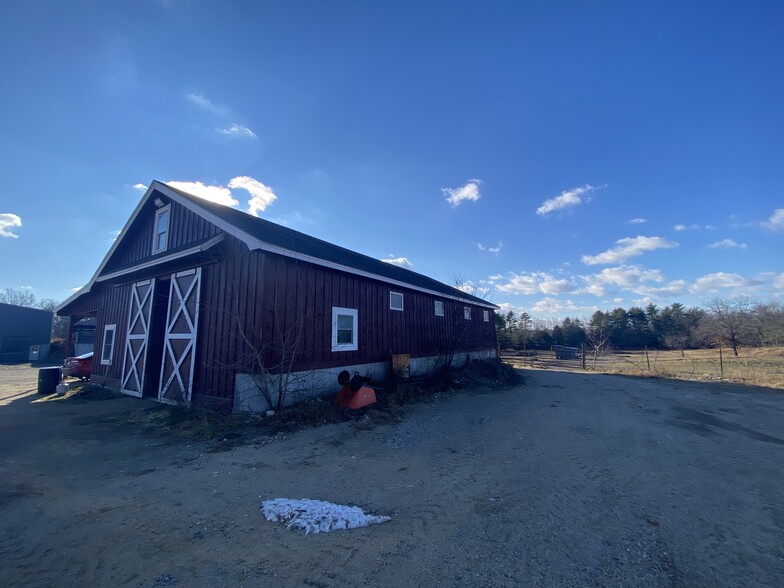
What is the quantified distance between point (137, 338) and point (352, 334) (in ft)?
22.7

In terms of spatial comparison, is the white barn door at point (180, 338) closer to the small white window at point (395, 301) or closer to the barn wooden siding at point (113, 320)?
the barn wooden siding at point (113, 320)

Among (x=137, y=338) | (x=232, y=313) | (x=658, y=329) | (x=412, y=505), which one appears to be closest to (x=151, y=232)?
(x=137, y=338)

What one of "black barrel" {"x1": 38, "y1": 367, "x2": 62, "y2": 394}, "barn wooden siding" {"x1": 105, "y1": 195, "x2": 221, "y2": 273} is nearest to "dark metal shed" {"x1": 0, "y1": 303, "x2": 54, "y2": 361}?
"barn wooden siding" {"x1": 105, "y1": 195, "x2": 221, "y2": 273}

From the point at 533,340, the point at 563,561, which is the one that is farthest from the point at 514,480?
the point at 533,340

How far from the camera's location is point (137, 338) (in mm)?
10836

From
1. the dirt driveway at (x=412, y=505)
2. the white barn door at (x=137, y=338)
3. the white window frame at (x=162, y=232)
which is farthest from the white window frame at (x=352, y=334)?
the white window frame at (x=162, y=232)

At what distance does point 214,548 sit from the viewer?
292cm

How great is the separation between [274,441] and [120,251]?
454 inches

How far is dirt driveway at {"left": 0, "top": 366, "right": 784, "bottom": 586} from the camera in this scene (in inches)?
106

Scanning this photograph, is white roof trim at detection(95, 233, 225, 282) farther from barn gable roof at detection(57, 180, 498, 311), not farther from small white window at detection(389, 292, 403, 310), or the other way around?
small white window at detection(389, 292, 403, 310)

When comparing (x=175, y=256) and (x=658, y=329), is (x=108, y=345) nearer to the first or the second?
(x=175, y=256)

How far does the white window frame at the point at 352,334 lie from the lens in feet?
31.7

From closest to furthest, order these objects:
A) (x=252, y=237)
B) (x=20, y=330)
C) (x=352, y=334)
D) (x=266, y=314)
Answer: (x=252, y=237)
(x=266, y=314)
(x=352, y=334)
(x=20, y=330)

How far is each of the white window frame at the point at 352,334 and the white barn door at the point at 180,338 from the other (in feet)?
11.6
